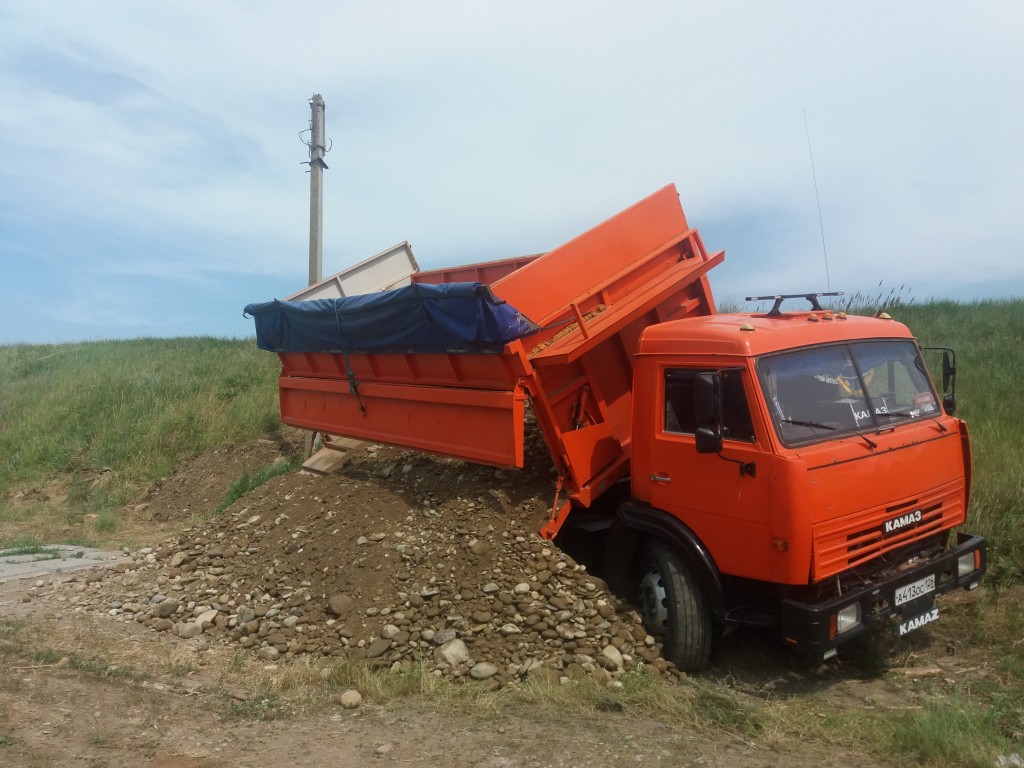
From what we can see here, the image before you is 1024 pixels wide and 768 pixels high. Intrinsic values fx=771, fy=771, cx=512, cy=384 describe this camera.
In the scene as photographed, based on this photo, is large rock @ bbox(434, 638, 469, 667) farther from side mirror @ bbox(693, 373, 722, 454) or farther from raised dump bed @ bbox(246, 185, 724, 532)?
side mirror @ bbox(693, 373, 722, 454)

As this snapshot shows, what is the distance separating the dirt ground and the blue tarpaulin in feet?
4.07

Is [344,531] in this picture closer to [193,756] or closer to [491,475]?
[491,475]

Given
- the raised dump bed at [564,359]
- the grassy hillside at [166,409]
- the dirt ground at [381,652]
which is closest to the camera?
the dirt ground at [381,652]

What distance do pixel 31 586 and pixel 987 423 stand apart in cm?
988

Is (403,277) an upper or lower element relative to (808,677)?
upper

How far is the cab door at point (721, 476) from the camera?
14.6 feet

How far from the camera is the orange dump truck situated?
4.43 metres

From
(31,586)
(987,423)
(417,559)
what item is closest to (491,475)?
(417,559)

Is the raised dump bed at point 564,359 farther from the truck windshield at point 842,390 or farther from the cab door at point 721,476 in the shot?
the truck windshield at point 842,390

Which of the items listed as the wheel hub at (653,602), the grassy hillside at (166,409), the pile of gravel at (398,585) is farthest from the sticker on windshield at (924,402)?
the grassy hillside at (166,409)

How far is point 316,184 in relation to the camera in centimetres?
1190

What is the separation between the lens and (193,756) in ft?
12.8

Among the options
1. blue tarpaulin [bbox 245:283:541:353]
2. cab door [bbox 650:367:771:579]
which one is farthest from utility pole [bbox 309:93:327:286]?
cab door [bbox 650:367:771:579]

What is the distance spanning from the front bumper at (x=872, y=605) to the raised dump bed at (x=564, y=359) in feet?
5.92
